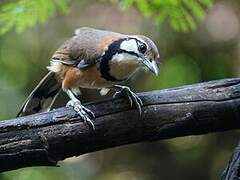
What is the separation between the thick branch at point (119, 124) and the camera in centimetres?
230

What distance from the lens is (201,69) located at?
15.4 ft

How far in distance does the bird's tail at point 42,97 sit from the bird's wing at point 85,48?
0.41 ft

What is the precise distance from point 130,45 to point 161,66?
2.14 meters

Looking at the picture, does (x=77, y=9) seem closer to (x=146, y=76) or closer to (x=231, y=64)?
(x=146, y=76)

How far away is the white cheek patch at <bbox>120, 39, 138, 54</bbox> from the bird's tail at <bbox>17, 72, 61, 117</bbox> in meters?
0.53

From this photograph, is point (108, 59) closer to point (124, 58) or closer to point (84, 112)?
point (124, 58)

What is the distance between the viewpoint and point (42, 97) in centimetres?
296

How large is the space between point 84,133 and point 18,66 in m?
2.60

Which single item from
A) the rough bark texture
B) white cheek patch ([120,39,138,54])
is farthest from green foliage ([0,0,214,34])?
the rough bark texture

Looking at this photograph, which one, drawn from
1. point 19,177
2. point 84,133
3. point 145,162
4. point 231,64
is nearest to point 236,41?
point 231,64

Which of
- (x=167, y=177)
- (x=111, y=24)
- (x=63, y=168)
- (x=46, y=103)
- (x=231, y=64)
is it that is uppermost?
(x=46, y=103)

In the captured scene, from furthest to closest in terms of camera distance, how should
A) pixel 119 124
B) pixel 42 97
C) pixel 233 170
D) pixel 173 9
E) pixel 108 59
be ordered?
pixel 42 97 < pixel 173 9 < pixel 108 59 < pixel 119 124 < pixel 233 170

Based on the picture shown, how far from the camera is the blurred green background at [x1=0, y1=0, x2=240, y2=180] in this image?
4695 millimetres

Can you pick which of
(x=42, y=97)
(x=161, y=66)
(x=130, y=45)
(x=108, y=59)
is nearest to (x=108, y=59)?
(x=108, y=59)
